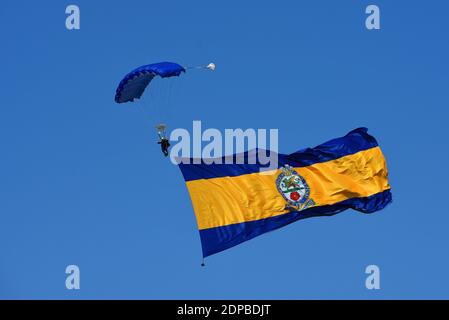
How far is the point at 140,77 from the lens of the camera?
35.0m

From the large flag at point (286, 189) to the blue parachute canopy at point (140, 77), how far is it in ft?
9.99

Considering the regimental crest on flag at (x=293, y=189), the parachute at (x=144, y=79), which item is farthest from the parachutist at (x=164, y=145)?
the regimental crest on flag at (x=293, y=189)

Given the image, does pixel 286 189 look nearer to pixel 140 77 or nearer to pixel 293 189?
pixel 293 189

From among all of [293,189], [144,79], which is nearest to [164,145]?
[144,79]

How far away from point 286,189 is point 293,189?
25 cm

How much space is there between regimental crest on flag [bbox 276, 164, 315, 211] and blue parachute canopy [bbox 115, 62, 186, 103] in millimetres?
6070

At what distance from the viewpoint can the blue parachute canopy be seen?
111 feet

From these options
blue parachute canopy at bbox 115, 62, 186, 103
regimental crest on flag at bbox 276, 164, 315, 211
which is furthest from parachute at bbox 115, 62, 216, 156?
regimental crest on flag at bbox 276, 164, 315, 211

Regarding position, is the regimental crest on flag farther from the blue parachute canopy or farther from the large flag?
the blue parachute canopy

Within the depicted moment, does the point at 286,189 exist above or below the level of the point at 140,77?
below

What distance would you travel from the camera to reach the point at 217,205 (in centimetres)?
3806
